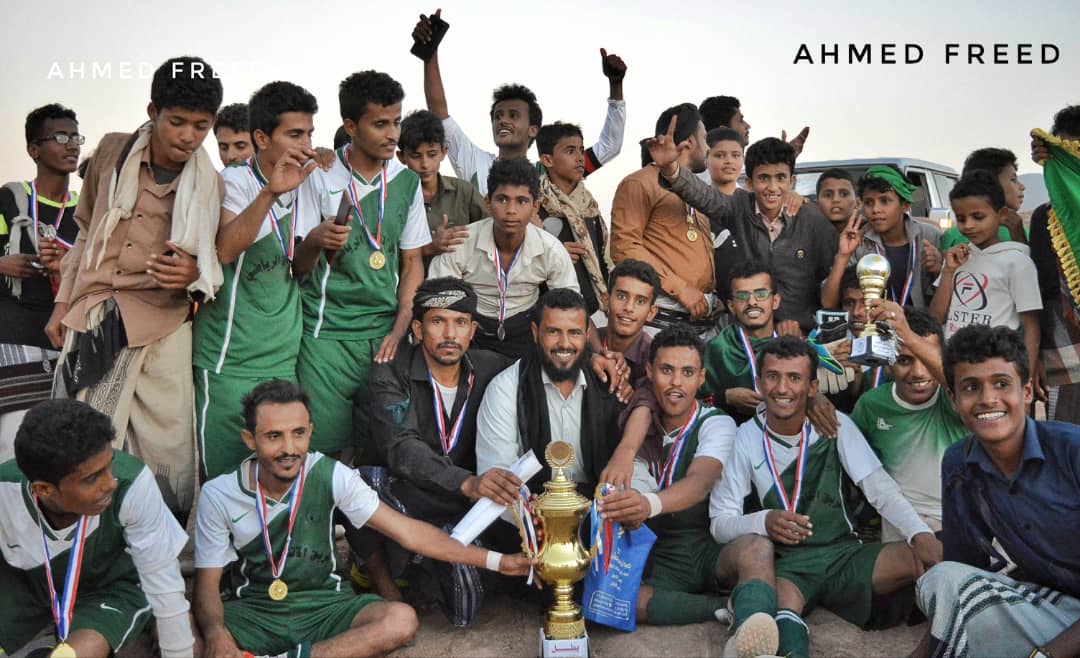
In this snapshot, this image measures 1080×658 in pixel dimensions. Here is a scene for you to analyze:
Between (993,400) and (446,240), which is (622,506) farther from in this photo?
(446,240)

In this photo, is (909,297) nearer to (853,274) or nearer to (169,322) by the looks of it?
(853,274)

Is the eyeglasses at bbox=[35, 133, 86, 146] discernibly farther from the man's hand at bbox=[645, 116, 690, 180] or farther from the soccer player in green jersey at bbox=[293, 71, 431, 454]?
the man's hand at bbox=[645, 116, 690, 180]

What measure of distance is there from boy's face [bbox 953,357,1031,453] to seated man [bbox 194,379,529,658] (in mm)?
1814

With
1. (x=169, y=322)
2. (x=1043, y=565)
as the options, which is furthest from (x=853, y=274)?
(x=169, y=322)

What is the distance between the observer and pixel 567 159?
6.32m

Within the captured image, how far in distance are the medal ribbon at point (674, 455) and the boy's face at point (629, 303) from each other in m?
0.66

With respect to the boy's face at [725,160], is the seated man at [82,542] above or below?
below

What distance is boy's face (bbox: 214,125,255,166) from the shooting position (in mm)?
6273

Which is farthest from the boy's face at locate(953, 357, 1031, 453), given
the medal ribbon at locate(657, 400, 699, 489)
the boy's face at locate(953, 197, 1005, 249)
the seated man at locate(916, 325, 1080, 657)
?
the boy's face at locate(953, 197, 1005, 249)

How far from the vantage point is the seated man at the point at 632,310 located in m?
5.25

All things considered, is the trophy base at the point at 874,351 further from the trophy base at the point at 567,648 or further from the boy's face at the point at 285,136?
the boy's face at the point at 285,136

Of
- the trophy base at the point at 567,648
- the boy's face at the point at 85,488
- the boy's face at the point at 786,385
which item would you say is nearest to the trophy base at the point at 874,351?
the boy's face at the point at 786,385

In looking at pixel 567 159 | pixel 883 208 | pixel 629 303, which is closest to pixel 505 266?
pixel 629 303

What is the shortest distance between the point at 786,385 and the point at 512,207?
1.68 meters
